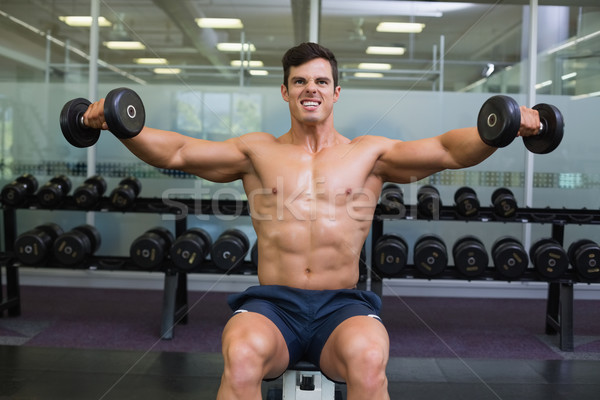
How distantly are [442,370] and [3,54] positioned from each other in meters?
4.20

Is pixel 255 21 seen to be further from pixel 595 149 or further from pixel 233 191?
pixel 595 149

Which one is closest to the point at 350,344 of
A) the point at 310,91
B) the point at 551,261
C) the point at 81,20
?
the point at 310,91

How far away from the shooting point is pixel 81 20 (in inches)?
177

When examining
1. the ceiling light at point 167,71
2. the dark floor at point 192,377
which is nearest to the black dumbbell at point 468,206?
the dark floor at point 192,377

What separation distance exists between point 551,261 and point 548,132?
1837 millimetres

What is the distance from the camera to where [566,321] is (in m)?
3.21

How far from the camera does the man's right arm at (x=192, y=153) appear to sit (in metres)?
1.81

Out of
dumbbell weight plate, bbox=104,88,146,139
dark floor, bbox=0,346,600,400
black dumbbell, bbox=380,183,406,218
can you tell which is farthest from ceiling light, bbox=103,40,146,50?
dumbbell weight plate, bbox=104,88,146,139

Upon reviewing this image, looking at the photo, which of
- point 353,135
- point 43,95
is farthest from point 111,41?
point 353,135

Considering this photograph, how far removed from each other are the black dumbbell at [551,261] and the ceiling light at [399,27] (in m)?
2.15

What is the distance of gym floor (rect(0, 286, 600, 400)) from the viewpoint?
2473mm

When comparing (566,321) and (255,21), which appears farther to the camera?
(255,21)

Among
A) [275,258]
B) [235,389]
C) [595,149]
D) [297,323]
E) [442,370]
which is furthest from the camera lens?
[595,149]

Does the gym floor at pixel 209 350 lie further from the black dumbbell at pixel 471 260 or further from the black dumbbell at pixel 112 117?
the black dumbbell at pixel 112 117
